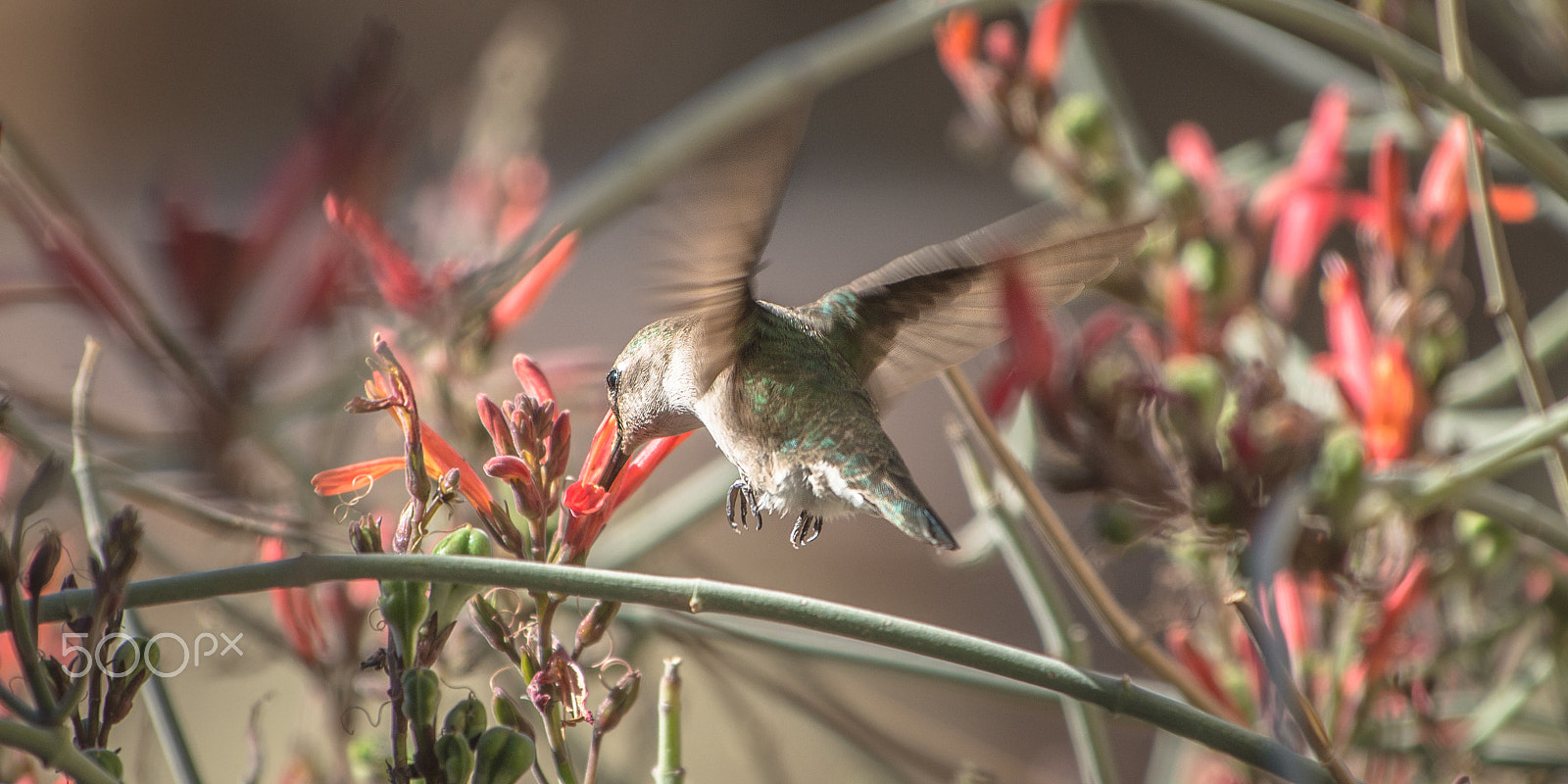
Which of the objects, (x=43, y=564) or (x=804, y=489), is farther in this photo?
(x=804, y=489)

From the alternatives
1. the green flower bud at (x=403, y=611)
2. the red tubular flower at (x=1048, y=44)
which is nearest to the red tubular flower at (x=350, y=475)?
the green flower bud at (x=403, y=611)

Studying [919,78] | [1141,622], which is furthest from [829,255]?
[1141,622]

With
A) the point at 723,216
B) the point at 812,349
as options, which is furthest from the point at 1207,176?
the point at 723,216

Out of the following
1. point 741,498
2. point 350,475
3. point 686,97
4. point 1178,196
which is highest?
point 686,97

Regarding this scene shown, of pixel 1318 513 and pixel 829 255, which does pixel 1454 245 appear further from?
pixel 829 255

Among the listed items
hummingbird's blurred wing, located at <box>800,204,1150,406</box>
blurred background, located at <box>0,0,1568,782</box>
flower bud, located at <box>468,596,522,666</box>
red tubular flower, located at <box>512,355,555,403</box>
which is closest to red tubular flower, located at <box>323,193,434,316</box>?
red tubular flower, located at <box>512,355,555,403</box>

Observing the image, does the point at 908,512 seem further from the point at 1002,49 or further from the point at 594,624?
the point at 1002,49

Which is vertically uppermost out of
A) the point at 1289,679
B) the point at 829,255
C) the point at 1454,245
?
the point at 829,255
